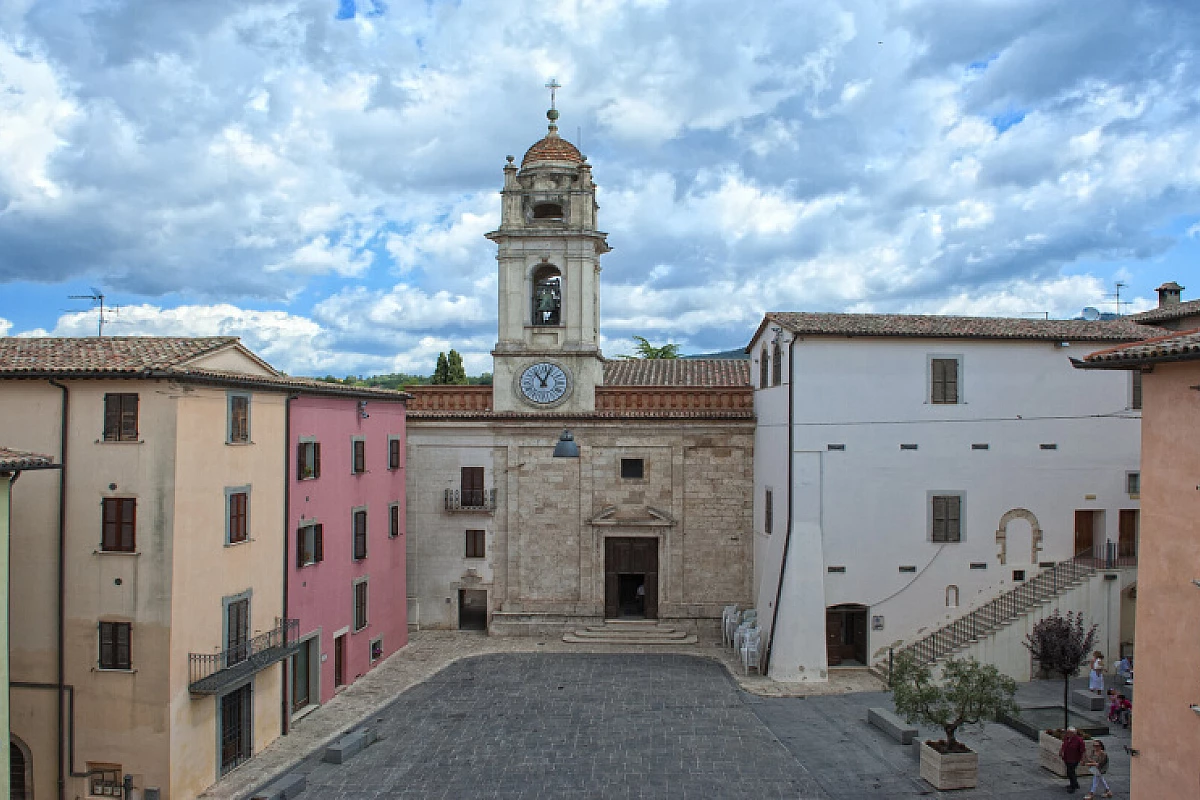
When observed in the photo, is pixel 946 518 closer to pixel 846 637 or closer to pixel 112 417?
pixel 846 637

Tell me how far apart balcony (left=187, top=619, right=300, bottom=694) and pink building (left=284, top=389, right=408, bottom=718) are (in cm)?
68

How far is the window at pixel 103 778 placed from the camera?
17.0 metres

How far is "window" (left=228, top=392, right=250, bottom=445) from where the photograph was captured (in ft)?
61.9

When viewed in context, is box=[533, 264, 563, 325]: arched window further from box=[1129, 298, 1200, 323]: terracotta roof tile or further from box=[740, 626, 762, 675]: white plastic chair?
box=[1129, 298, 1200, 323]: terracotta roof tile

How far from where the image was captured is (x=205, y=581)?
17859 mm

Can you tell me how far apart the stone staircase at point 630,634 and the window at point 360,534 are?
722 centimetres

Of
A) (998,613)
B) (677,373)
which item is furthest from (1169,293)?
(677,373)

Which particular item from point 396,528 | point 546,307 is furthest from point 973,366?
point 396,528

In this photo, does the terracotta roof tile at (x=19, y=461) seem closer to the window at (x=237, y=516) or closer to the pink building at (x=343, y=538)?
the window at (x=237, y=516)

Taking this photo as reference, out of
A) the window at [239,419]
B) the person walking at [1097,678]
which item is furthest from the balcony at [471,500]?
the person walking at [1097,678]

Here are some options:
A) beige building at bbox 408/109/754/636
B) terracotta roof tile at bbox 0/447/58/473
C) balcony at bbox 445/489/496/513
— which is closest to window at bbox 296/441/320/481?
beige building at bbox 408/109/754/636

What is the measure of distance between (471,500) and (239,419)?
11.3 meters

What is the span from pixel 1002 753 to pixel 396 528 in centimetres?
1783

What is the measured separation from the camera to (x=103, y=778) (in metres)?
17.1
